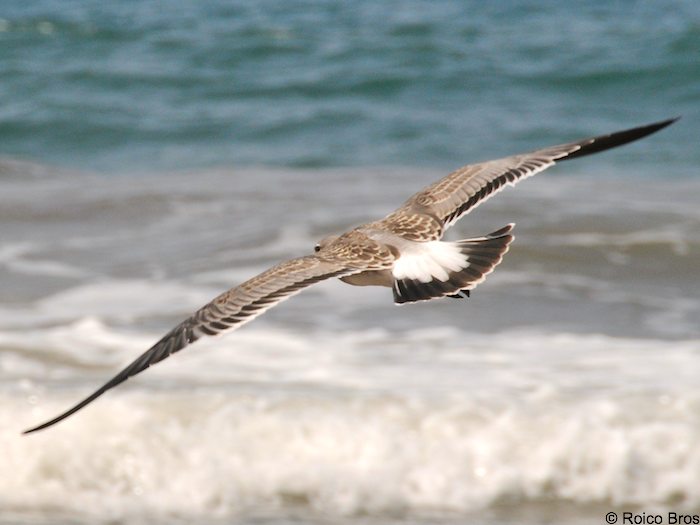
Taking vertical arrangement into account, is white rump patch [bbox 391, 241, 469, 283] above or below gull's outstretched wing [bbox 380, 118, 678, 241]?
below

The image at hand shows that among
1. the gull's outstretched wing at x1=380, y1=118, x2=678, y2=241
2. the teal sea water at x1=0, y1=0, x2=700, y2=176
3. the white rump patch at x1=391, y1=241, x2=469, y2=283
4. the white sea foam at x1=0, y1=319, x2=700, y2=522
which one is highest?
the teal sea water at x1=0, y1=0, x2=700, y2=176

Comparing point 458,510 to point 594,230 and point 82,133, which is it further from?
point 82,133

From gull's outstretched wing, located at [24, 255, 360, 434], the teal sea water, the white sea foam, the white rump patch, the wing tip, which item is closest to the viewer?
gull's outstretched wing, located at [24, 255, 360, 434]

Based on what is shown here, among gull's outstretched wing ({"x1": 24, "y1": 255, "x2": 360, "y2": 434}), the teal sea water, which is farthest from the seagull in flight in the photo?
the teal sea water

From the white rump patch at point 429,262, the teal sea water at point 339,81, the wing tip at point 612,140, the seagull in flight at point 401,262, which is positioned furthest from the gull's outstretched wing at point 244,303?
the teal sea water at point 339,81

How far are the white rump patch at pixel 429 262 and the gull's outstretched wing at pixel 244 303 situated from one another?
0.56ft

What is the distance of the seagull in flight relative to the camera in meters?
3.89

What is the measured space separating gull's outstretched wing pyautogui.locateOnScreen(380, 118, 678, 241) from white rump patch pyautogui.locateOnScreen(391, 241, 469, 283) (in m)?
0.19

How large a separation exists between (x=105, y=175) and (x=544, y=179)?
4008 mm

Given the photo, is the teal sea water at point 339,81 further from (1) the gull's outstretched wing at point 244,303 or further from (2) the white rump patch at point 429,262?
(1) the gull's outstretched wing at point 244,303

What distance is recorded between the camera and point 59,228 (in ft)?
30.9

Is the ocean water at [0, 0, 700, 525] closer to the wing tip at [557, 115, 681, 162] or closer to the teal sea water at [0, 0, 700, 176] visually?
the teal sea water at [0, 0, 700, 176]

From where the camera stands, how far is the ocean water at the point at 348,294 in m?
5.59

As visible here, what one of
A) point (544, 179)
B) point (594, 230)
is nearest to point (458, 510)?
point (594, 230)
